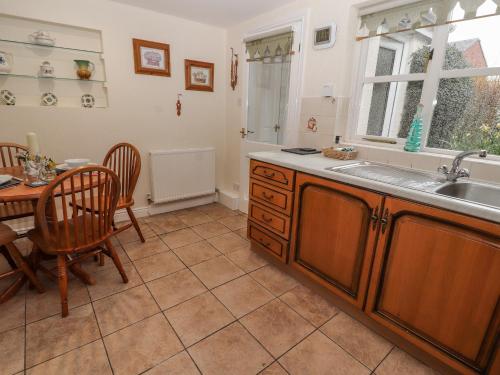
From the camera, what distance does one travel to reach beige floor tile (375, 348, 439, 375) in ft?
4.12

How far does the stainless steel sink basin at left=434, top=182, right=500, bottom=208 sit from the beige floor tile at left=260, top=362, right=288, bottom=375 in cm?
117

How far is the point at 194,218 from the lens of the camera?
9.73 ft

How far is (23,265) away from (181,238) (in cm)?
116

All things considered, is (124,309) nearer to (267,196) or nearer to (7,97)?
(267,196)

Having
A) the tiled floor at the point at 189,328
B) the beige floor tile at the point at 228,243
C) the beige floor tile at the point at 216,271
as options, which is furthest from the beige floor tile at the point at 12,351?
the beige floor tile at the point at 228,243

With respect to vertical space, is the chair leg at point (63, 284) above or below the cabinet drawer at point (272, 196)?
below

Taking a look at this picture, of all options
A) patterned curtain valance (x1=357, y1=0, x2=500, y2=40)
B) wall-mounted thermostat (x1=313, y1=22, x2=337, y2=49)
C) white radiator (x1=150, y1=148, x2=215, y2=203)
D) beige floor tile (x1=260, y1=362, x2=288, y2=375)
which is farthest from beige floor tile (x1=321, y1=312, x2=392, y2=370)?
white radiator (x1=150, y1=148, x2=215, y2=203)

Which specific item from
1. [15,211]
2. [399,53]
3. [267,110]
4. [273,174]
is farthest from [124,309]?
[399,53]

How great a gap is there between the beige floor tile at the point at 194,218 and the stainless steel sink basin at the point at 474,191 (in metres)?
2.17

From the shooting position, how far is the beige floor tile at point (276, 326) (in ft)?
4.55

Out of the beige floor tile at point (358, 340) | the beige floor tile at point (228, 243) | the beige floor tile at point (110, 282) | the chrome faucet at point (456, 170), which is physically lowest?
the beige floor tile at point (358, 340)

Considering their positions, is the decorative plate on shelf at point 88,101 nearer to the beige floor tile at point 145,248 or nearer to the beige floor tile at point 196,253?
the beige floor tile at point 145,248

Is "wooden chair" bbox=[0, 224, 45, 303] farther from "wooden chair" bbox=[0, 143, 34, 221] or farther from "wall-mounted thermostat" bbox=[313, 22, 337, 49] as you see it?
"wall-mounted thermostat" bbox=[313, 22, 337, 49]

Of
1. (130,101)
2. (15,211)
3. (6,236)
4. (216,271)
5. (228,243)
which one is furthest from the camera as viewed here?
(130,101)
